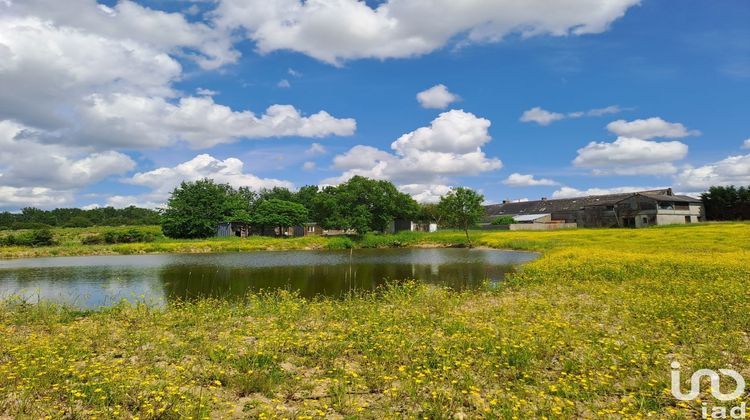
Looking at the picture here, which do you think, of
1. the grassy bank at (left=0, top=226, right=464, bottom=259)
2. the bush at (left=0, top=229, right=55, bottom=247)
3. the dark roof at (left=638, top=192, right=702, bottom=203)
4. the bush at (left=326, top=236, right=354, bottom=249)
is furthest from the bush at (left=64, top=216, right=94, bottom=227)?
the dark roof at (left=638, top=192, right=702, bottom=203)

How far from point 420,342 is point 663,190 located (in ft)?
342

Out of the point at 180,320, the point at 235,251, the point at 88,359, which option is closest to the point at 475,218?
the point at 235,251

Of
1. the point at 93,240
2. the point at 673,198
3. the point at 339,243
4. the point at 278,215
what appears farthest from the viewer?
the point at 278,215

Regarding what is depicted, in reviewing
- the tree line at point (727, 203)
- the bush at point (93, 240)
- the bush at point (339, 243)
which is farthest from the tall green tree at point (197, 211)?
the tree line at point (727, 203)

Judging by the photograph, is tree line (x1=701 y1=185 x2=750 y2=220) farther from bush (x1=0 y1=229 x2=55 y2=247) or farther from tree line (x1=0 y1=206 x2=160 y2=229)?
tree line (x1=0 y1=206 x2=160 y2=229)

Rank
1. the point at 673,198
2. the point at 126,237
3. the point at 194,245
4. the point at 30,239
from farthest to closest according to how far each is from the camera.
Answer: the point at 673,198
the point at 126,237
the point at 30,239
the point at 194,245

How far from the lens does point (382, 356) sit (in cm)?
849

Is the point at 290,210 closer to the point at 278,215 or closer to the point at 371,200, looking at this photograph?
the point at 278,215

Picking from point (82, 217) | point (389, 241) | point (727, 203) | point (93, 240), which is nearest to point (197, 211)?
point (93, 240)

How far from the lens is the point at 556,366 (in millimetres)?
8359

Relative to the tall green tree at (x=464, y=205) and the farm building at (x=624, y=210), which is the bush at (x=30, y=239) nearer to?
the tall green tree at (x=464, y=205)

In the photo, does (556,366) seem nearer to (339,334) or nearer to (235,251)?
(339,334)

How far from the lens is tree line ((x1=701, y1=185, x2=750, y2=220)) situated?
251 feet

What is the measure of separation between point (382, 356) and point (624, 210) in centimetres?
8600
